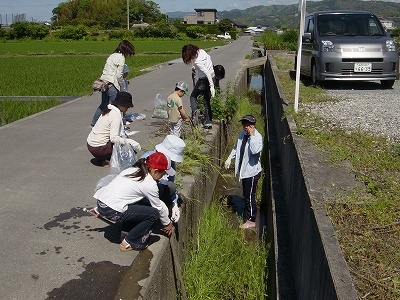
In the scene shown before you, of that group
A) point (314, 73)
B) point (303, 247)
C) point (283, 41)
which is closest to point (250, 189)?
point (303, 247)

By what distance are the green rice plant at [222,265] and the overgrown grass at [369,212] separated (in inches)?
60.8

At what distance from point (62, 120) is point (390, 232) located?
301 inches

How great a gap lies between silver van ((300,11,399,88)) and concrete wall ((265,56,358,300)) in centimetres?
439

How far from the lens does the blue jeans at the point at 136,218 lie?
160 inches

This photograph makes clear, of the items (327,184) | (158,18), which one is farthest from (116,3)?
(327,184)

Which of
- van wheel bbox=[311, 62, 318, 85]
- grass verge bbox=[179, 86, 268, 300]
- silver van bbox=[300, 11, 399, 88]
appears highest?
silver van bbox=[300, 11, 399, 88]

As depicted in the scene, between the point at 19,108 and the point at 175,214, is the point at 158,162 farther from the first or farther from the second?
the point at 19,108

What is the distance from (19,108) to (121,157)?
778 centimetres

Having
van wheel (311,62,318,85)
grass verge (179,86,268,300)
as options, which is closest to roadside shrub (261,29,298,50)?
van wheel (311,62,318,85)

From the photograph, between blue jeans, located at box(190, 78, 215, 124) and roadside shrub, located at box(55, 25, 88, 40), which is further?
roadside shrub, located at box(55, 25, 88, 40)

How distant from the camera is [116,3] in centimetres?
10181

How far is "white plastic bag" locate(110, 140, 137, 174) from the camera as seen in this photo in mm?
5364

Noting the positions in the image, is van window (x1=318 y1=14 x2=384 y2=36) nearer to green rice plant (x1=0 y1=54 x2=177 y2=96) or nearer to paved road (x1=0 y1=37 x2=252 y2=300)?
paved road (x1=0 y1=37 x2=252 y2=300)

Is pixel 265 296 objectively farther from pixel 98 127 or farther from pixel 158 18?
pixel 158 18
